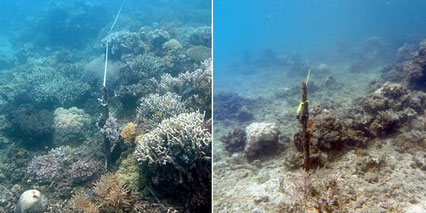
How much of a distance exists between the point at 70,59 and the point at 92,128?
31.7ft

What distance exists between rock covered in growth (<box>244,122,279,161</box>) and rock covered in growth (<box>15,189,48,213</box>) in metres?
4.59

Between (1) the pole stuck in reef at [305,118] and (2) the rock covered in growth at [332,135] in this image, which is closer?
(1) the pole stuck in reef at [305,118]

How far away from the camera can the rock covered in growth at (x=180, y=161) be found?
3.76 meters

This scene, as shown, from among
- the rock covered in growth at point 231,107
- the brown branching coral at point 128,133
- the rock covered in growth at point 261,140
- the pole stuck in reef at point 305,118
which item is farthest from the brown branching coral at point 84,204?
the rock covered in growth at point 231,107

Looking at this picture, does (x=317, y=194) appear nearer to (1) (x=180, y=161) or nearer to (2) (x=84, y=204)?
(1) (x=180, y=161)

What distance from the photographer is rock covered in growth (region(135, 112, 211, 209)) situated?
3760 millimetres

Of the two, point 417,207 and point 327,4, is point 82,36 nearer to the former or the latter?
point 417,207

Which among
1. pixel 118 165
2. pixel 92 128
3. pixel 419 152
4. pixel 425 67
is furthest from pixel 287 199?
pixel 425 67

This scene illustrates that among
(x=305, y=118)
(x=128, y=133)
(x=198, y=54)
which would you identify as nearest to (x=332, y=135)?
(x=305, y=118)

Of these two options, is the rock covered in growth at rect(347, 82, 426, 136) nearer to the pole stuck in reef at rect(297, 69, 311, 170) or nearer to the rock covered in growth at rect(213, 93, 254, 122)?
the pole stuck in reef at rect(297, 69, 311, 170)

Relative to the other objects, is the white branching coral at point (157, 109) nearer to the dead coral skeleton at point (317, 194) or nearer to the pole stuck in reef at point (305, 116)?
the pole stuck in reef at point (305, 116)

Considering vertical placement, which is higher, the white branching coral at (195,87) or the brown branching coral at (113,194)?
the white branching coral at (195,87)

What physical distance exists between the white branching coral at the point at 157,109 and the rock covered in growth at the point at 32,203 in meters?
2.54

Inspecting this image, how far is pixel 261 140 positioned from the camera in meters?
5.69
